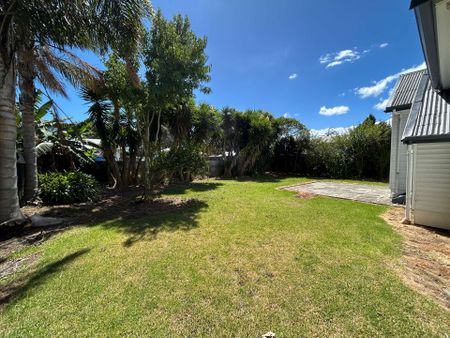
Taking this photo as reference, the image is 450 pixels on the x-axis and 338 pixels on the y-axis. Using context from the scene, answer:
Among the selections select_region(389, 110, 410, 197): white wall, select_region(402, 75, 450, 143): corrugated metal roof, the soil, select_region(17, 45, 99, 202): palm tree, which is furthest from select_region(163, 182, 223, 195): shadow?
select_region(402, 75, 450, 143): corrugated metal roof

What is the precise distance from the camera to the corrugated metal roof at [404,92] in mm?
8078

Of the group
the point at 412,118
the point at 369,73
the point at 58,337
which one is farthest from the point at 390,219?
the point at 369,73

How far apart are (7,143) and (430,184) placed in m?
10.3

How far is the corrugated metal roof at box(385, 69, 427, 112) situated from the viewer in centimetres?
808

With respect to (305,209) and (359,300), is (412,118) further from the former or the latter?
(359,300)

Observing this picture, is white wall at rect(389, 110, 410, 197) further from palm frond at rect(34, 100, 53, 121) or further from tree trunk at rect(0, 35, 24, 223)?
palm frond at rect(34, 100, 53, 121)

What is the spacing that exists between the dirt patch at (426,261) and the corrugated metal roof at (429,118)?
217 centimetres

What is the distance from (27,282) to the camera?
3004 millimetres

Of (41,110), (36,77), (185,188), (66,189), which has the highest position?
(36,77)

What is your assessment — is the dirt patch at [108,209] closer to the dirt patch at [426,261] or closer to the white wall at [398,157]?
the dirt patch at [426,261]

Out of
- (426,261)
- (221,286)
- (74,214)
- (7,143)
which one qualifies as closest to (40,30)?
(7,143)

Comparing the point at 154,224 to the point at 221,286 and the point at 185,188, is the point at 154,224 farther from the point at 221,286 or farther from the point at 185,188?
the point at 185,188

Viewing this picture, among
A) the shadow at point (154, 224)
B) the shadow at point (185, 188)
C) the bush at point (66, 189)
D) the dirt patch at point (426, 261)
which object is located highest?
the bush at point (66, 189)

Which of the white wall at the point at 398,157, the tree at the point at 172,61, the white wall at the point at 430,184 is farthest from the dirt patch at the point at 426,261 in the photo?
the tree at the point at 172,61
